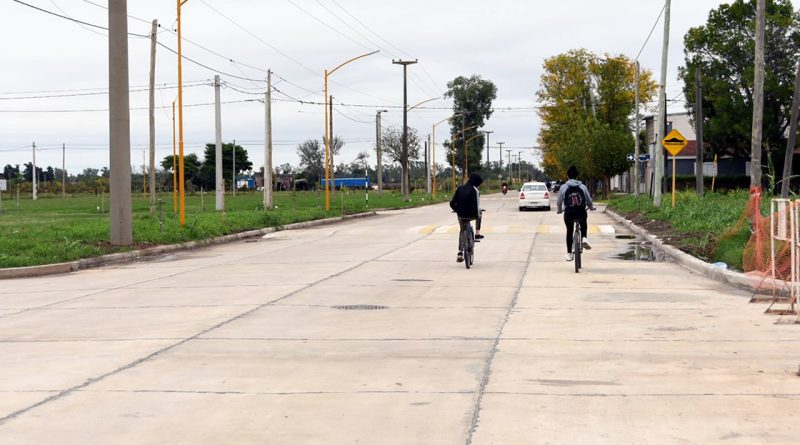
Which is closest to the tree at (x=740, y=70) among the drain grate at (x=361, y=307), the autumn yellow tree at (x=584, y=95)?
the autumn yellow tree at (x=584, y=95)

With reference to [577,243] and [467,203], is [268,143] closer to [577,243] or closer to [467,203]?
[467,203]

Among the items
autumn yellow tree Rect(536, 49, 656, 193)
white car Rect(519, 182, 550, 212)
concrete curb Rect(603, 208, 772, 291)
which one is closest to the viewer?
concrete curb Rect(603, 208, 772, 291)

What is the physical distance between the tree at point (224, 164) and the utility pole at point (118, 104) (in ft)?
365

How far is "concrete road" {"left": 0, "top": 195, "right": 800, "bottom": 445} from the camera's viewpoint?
243 inches

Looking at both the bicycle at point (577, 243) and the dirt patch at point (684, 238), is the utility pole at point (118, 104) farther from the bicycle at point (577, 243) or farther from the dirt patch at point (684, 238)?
the dirt patch at point (684, 238)

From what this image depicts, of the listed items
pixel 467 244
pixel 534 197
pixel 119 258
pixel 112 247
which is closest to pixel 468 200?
pixel 467 244

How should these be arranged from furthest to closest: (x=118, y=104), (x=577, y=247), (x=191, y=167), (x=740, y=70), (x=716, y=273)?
(x=191, y=167), (x=740, y=70), (x=118, y=104), (x=577, y=247), (x=716, y=273)

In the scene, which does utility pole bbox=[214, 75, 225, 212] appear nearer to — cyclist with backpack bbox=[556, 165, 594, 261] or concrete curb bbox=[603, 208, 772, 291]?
concrete curb bbox=[603, 208, 772, 291]

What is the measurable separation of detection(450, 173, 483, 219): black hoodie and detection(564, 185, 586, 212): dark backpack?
1854 mm

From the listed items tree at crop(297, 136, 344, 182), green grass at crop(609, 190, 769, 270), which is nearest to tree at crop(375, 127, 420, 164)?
tree at crop(297, 136, 344, 182)

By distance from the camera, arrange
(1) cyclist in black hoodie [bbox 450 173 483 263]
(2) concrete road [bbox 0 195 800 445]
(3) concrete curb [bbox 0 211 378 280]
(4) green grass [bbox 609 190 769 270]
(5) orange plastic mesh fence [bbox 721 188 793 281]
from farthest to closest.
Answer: (3) concrete curb [bbox 0 211 378 280] < (1) cyclist in black hoodie [bbox 450 173 483 263] < (4) green grass [bbox 609 190 769 270] < (5) orange plastic mesh fence [bbox 721 188 793 281] < (2) concrete road [bbox 0 195 800 445]

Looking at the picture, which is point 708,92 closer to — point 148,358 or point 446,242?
point 446,242

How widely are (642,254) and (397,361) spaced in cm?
1356

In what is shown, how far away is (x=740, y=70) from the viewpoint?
63.0 meters
